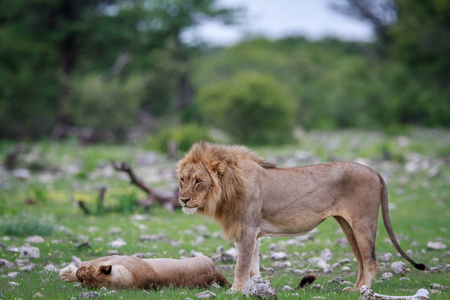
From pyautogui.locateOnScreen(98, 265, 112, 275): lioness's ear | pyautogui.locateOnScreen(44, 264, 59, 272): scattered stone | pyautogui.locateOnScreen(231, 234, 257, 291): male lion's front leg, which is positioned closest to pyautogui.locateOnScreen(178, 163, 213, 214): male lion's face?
pyautogui.locateOnScreen(231, 234, 257, 291): male lion's front leg

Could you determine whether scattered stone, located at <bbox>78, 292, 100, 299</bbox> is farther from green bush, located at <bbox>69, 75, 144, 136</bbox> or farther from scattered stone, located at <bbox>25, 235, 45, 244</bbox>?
green bush, located at <bbox>69, 75, 144, 136</bbox>

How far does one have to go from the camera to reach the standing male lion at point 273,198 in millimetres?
6992

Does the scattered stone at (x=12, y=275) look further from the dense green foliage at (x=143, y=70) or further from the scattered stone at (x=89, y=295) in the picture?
the dense green foliage at (x=143, y=70)

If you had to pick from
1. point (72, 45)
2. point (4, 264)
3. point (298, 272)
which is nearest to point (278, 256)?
point (298, 272)

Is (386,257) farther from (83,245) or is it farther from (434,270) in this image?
(83,245)

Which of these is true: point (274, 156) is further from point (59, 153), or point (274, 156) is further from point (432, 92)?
point (432, 92)

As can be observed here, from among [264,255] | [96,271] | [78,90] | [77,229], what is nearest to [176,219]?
[77,229]

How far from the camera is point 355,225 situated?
7.13 m

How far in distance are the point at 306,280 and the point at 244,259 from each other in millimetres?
782

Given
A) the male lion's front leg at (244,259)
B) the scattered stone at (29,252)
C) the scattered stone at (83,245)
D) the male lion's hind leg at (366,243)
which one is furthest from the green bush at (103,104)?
the male lion's hind leg at (366,243)

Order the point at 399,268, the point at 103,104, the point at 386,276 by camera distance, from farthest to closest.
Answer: the point at 103,104 → the point at 399,268 → the point at 386,276

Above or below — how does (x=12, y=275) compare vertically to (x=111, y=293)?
below

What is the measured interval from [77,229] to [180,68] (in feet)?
106

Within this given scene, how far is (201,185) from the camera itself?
7.00 meters
